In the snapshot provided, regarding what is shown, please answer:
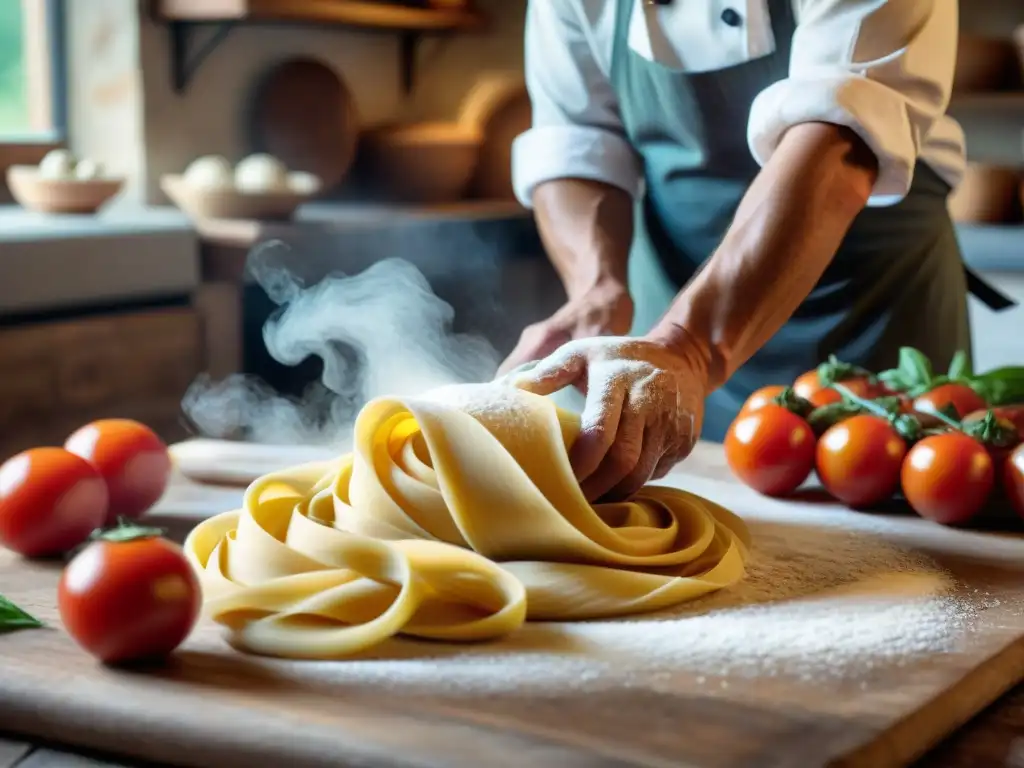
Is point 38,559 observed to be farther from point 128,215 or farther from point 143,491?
point 128,215

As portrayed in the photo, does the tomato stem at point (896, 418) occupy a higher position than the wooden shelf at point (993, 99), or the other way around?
the wooden shelf at point (993, 99)

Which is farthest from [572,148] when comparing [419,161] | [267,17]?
[419,161]

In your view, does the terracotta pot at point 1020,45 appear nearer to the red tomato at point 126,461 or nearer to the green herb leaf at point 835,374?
the green herb leaf at point 835,374

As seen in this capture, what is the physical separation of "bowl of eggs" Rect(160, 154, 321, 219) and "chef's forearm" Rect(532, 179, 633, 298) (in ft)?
3.74

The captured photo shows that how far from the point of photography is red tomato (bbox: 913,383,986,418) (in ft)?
5.07

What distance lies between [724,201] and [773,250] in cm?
47

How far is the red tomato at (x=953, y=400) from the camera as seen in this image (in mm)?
1546

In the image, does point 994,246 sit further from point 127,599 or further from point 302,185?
point 127,599

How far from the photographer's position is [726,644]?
1046 mm

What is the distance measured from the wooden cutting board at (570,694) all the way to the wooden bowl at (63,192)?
185 cm

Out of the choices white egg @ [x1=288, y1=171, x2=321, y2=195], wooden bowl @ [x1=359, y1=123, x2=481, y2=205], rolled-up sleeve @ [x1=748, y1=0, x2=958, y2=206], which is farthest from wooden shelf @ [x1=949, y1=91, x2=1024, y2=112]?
rolled-up sleeve @ [x1=748, y1=0, x2=958, y2=206]

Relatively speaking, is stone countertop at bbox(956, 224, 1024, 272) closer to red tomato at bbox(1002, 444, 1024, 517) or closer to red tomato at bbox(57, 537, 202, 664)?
red tomato at bbox(1002, 444, 1024, 517)

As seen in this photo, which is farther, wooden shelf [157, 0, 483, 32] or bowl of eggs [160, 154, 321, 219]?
wooden shelf [157, 0, 483, 32]

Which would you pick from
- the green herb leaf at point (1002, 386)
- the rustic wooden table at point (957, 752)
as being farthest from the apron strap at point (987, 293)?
the rustic wooden table at point (957, 752)
